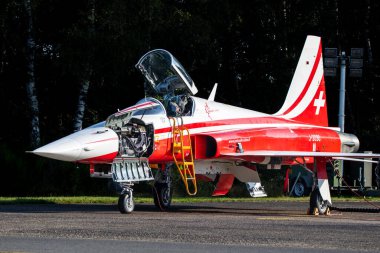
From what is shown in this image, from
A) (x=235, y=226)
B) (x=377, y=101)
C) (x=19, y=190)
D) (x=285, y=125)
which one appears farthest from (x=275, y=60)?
(x=235, y=226)

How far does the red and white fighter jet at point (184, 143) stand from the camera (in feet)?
63.3

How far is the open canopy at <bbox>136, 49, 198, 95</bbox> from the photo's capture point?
2091 centimetres

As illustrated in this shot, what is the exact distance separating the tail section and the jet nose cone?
7.56 m

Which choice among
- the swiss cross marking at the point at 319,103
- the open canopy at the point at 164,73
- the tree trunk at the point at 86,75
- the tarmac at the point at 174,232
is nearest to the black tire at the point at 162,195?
the tarmac at the point at 174,232

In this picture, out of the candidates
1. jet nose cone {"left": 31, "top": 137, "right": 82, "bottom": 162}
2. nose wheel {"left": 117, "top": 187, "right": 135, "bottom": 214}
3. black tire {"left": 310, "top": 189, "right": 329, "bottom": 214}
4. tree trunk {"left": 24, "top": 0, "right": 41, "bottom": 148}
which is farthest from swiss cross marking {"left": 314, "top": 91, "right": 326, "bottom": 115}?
tree trunk {"left": 24, "top": 0, "right": 41, "bottom": 148}

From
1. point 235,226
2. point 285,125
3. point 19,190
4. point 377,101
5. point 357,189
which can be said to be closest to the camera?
point 235,226

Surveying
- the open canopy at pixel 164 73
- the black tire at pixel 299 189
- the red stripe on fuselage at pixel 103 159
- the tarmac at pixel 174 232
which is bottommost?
the black tire at pixel 299 189

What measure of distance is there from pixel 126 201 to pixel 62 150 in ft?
6.33

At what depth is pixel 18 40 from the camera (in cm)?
3466

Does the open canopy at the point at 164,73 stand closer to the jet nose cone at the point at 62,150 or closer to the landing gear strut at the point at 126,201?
the landing gear strut at the point at 126,201

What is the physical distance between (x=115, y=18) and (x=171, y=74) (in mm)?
11640

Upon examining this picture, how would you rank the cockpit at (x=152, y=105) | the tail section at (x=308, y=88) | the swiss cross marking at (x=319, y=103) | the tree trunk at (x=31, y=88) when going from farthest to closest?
the tree trunk at (x=31, y=88) < the swiss cross marking at (x=319, y=103) < the tail section at (x=308, y=88) < the cockpit at (x=152, y=105)

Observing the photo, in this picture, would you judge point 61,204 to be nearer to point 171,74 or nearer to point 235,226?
point 171,74

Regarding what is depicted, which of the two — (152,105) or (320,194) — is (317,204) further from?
(152,105)
